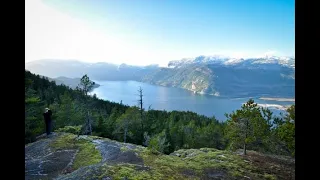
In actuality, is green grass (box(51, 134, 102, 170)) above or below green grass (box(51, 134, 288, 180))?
below

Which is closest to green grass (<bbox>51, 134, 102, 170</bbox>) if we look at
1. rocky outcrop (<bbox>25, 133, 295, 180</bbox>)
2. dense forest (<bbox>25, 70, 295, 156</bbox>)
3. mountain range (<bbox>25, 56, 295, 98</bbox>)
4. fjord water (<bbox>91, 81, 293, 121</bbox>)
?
rocky outcrop (<bbox>25, 133, 295, 180</bbox>)

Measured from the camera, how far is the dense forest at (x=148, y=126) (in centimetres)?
961

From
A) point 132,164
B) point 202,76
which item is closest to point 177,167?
point 132,164

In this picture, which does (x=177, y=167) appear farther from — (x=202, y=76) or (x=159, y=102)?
(x=202, y=76)

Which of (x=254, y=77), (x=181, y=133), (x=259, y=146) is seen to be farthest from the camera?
(x=254, y=77)

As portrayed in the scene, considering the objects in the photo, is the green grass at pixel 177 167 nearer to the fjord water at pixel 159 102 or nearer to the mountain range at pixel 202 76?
the fjord water at pixel 159 102

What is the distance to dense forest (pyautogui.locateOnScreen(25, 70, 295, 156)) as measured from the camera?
31.5 feet

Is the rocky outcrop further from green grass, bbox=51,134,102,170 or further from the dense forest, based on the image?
the dense forest

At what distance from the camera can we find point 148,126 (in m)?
24.7

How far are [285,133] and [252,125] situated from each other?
4.26ft

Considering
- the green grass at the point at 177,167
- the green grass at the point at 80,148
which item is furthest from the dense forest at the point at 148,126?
the green grass at the point at 177,167
